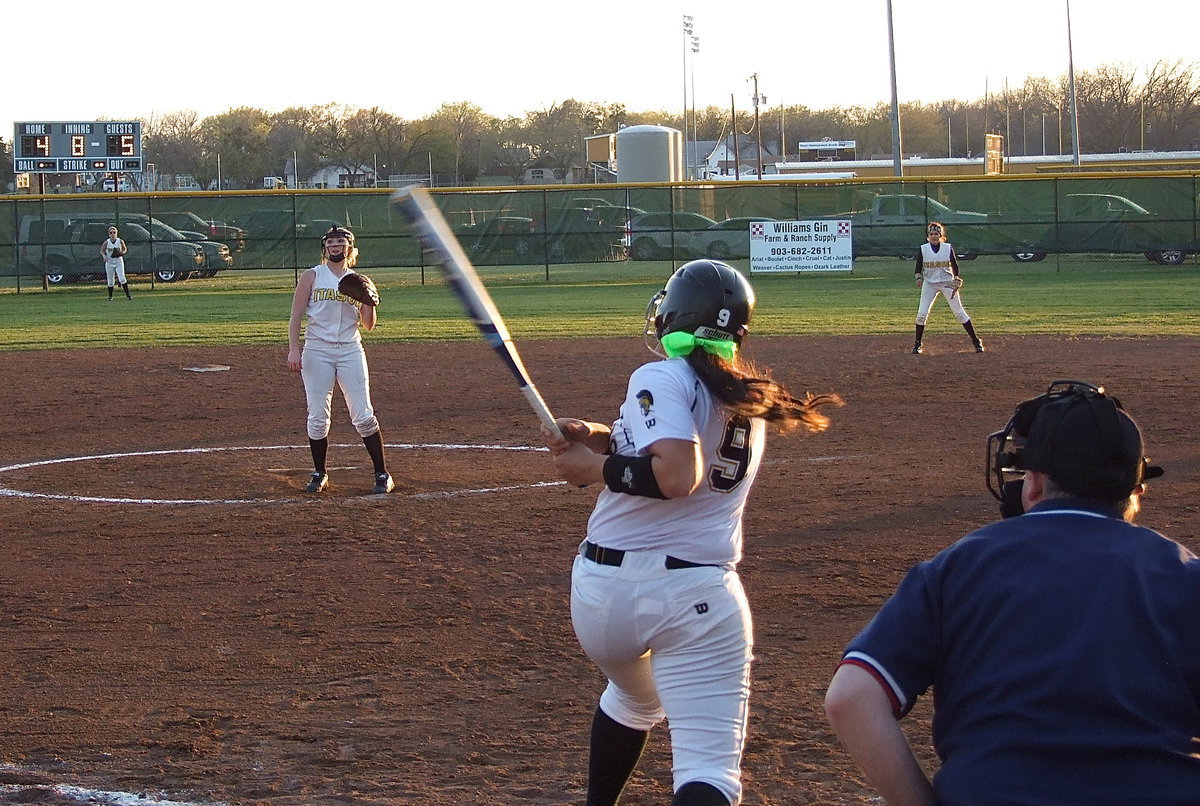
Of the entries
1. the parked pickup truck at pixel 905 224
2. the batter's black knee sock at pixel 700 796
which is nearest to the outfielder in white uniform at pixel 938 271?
the batter's black knee sock at pixel 700 796

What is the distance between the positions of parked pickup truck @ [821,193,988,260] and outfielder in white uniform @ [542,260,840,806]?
32.4 m

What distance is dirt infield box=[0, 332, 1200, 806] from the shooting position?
4988 millimetres

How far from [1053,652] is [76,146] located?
Answer: 43.0m

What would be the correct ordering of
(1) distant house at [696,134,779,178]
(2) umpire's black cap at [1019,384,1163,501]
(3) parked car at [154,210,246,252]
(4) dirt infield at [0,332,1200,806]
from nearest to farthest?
1. (2) umpire's black cap at [1019,384,1163,501]
2. (4) dirt infield at [0,332,1200,806]
3. (3) parked car at [154,210,246,252]
4. (1) distant house at [696,134,779,178]

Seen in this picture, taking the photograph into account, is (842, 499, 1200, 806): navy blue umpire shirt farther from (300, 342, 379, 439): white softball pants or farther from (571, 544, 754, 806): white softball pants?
(300, 342, 379, 439): white softball pants

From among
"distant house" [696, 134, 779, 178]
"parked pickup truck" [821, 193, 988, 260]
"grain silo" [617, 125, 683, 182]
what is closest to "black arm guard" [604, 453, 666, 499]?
"parked pickup truck" [821, 193, 988, 260]

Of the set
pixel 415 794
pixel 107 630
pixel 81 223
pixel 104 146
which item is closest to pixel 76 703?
pixel 107 630

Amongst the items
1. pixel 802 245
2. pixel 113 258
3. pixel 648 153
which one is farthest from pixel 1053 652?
pixel 648 153

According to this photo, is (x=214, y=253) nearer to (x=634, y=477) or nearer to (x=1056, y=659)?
(x=634, y=477)

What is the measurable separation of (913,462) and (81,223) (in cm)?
2874

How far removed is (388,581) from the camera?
748 cm

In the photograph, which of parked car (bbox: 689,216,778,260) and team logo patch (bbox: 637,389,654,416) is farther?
parked car (bbox: 689,216,778,260)

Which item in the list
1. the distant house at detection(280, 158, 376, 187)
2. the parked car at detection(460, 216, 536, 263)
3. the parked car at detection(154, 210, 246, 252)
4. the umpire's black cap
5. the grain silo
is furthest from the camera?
the distant house at detection(280, 158, 376, 187)

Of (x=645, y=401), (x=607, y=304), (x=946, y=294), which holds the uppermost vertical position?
(x=607, y=304)
